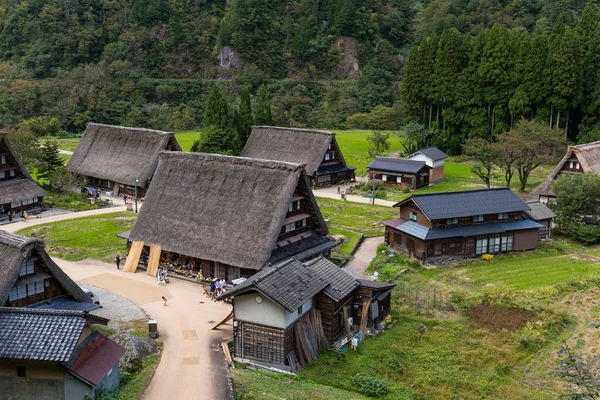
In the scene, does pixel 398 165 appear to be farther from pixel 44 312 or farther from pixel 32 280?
pixel 44 312

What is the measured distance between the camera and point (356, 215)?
45.8m

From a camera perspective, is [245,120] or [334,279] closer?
[334,279]

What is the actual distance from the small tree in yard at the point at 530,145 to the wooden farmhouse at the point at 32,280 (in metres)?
34.7

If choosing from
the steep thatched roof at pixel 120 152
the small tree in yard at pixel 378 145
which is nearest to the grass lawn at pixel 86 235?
the steep thatched roof at pixel 120 152

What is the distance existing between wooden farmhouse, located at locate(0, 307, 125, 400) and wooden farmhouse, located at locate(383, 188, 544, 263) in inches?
832

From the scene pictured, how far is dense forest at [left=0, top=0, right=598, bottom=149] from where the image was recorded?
2475 inches

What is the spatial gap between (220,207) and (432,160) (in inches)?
1076

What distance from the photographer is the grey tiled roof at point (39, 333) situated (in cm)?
1844

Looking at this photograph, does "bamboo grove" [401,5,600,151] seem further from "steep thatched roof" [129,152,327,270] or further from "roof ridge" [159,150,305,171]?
"roof ridge" [159,150,305,171]

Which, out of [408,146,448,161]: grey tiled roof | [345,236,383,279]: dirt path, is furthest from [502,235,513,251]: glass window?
[408,146,448,161]: grey tiled roof

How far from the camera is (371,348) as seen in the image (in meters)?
25.1

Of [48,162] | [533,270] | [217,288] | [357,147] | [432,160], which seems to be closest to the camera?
[217,288]

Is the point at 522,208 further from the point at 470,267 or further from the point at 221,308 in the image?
the point at 221,308

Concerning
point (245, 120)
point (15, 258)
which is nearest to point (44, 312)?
point (15, 258)
